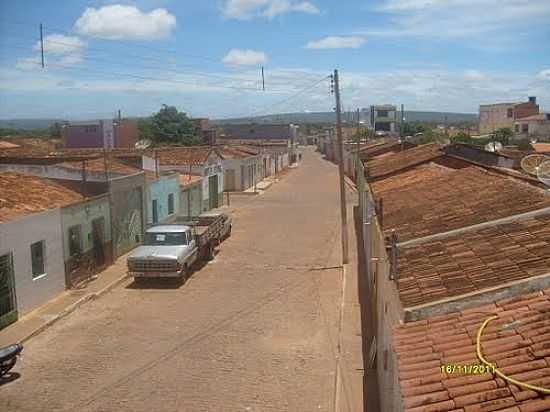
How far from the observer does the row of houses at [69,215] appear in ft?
49.9

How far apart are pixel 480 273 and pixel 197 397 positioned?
5631 mm

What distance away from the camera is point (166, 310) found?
16.3 m

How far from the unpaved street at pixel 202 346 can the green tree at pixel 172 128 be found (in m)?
51.8

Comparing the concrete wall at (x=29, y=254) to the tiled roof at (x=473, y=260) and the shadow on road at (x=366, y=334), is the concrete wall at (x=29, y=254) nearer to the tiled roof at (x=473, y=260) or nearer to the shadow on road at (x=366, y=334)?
the shadow on road at (x=366, y=334)

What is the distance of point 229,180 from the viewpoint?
4731 cm

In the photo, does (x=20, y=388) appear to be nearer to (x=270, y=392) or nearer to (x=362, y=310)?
(x=270, y=392)

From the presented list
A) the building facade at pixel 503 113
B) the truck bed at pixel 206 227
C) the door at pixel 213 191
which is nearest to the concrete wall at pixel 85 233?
the truck bed at pixel 206 227

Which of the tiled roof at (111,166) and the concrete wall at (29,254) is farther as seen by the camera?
the tiled roof at (111,166)

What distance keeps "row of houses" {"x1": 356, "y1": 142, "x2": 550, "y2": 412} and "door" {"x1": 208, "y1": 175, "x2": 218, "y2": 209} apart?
2438 centimetres

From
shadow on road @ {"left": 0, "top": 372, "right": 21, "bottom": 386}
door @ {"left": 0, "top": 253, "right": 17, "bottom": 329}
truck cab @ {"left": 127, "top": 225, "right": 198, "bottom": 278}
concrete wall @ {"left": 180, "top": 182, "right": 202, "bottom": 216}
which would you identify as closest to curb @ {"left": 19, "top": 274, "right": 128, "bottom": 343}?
truck cab @ {"left": 127, "top": 225, "right": 198, "bottom": 278}

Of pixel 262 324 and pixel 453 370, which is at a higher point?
pixel 453 370

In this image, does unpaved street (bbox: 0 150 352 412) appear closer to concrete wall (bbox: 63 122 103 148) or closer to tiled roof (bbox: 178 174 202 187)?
tiled roof (bbox: 178 174 202 187)

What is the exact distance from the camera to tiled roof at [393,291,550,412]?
16.8ft

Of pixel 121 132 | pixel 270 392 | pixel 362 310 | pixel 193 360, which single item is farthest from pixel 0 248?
pixel 121 132
